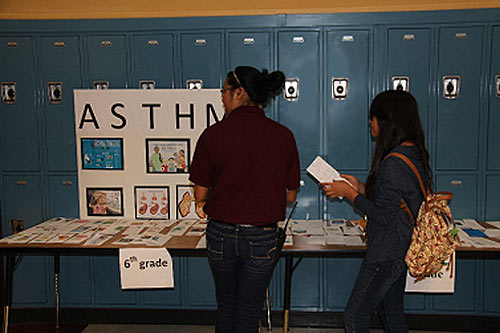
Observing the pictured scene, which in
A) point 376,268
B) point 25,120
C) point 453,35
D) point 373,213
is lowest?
point 376,268

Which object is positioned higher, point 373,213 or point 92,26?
point 92,26

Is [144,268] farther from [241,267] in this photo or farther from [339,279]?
[339,279]

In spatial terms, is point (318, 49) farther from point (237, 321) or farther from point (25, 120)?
point (25, 120)

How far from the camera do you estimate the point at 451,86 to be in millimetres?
3361

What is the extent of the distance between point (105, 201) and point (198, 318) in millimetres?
1240

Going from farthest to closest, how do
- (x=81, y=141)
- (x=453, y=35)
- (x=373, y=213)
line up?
(x=81, y=141) < (x=453, y=35) < (x=373, y=213)

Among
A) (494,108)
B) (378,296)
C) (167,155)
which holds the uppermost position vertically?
(494,108)

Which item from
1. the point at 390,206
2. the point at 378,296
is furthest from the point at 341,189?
the point at 378,296

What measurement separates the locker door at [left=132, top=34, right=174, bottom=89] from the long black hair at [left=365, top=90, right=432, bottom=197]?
195 centimetres

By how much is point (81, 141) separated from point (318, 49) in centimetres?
203

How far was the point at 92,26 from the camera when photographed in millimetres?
3504

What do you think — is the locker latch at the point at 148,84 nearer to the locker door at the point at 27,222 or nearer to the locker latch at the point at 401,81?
the locker door at the point at 27,222

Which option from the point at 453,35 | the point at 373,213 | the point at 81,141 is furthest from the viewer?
the point at 81,141

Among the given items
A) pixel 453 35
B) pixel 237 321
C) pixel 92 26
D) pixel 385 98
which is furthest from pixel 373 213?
pixel 92 26
